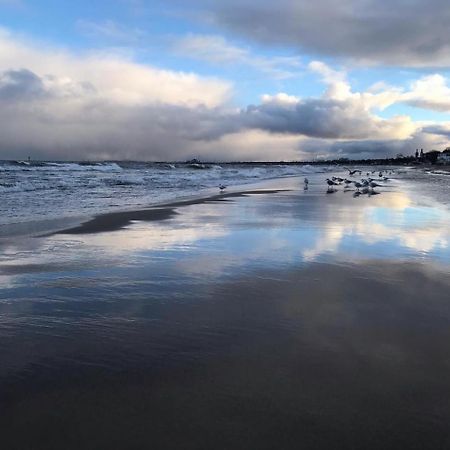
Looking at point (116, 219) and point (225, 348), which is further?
point (116, 219)

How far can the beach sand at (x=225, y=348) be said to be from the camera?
2.81 metres

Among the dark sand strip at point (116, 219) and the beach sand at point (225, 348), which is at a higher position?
the dark sand strip at point (116, 219)

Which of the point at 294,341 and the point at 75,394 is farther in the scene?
the point at 294,341

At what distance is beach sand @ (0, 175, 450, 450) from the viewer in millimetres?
2809

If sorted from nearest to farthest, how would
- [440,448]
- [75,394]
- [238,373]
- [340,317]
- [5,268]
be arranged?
[440,448], [75,394], [238,373], [340,317], [5,268]

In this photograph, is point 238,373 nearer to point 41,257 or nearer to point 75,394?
point 75,394

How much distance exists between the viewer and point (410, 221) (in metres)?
12.3

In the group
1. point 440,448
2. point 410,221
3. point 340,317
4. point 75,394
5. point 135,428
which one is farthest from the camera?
point 410,221

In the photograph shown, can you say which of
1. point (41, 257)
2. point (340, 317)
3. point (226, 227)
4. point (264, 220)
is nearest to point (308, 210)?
point (264, 220)

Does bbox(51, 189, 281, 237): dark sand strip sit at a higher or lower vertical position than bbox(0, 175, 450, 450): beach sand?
higher

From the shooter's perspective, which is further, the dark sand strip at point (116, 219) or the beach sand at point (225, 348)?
the dark sand strip at point (116, 219)

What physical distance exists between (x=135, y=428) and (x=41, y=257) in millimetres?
5733

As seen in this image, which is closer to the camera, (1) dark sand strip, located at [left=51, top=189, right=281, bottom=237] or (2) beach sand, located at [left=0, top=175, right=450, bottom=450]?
(2) beach sand, located at [left=0, top=175, right=450, bottom=450]

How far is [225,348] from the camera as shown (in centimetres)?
400
